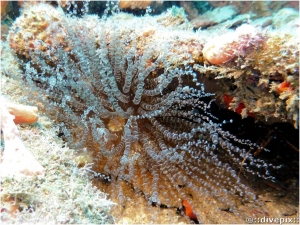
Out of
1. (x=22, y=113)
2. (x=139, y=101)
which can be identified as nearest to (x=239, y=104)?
(x=139, y=101)

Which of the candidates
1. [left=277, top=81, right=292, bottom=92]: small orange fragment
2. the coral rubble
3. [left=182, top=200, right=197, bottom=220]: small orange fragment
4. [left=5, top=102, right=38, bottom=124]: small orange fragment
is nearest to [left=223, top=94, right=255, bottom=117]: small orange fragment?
the coral rubble

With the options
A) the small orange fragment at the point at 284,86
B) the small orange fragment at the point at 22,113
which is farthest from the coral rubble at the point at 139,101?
the small orange fragment at the point at 22,113

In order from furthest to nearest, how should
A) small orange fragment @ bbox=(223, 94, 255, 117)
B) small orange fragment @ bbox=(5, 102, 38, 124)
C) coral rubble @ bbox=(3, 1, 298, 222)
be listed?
1. small orange fragment @ bbox=(223, 94, 255, 117)
2. coral rubble @ bbox=(3, 1, 298, 222)
3. small orange fragment @ bbox=(5, 102, 38, 124)

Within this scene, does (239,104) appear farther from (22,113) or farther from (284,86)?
(22,113)

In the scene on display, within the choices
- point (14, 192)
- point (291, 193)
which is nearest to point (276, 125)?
point (291, 193)

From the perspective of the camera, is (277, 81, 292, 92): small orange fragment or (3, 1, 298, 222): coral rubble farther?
(3, 1, 298, 222): coral rubble

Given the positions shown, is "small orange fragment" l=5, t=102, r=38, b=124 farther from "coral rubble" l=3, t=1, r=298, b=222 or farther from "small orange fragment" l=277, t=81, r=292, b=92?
"small orange fragment" l=277, t=81, r=292, b=92

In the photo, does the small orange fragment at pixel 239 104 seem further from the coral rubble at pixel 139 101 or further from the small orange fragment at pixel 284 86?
the small orange fragment at pixel 284 86

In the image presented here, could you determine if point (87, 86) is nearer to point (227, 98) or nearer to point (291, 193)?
point (227, 98)

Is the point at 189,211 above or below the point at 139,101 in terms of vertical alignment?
below
